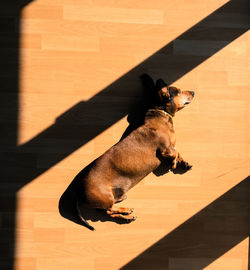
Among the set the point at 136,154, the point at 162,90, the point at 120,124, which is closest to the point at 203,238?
the point at 136,154

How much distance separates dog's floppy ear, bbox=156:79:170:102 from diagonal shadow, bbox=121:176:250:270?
972 millimetres

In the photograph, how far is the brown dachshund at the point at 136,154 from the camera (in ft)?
7.67

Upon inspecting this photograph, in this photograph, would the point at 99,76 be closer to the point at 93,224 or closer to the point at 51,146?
the point at 51,146

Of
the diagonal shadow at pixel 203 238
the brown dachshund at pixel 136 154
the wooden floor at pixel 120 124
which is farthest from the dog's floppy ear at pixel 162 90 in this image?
the diagonal shadow at pixel 203 238

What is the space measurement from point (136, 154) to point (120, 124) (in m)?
0.32

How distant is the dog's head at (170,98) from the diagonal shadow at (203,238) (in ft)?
2.77

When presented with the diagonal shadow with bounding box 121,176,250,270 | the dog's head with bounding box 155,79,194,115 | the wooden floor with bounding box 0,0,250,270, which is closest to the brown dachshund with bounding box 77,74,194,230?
the dog's head with bounding box 155,79,194,115

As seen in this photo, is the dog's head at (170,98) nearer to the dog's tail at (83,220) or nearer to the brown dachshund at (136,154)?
the brown dachshund at (136,154)

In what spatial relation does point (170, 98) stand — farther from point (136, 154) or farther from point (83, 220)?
point (83, 220)

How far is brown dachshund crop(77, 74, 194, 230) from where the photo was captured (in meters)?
2.34

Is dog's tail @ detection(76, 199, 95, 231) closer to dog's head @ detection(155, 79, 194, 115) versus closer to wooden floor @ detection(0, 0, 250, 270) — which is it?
wooden floor @ detection(0, 0, 250, 270)

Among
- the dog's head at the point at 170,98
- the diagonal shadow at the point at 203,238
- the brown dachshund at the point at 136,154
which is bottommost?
the diagonal shadow at the point at 203,238

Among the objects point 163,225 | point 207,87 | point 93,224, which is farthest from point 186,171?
point 93,224

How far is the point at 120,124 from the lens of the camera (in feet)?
8.26
